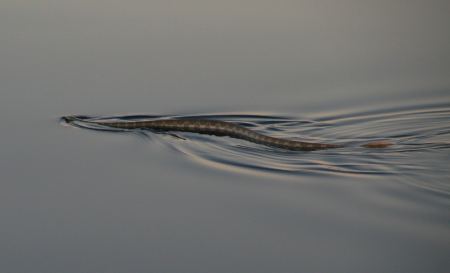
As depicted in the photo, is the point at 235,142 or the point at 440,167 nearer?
the point at 440,167

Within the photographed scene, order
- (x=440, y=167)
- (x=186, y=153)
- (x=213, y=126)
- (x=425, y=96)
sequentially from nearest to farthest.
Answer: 1. (x=440, y=167)
2. (x=186, y=153)
3. (x=213, y=126)
4. (x=425, y=96)

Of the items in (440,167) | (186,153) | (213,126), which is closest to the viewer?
(440,167)

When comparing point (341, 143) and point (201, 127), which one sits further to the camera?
point (201, 127)

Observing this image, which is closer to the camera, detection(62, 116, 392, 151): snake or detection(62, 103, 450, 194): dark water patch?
detection(62, 103, 450, 194): dark water patch

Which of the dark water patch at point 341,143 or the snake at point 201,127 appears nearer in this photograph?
the dark water patch at point 341,143

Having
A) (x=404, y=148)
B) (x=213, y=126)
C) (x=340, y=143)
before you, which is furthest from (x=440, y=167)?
(x=213, y=126)

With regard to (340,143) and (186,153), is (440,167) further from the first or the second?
(186,153)

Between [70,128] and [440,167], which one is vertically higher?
[70,128]

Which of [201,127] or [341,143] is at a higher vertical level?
[201,127]
